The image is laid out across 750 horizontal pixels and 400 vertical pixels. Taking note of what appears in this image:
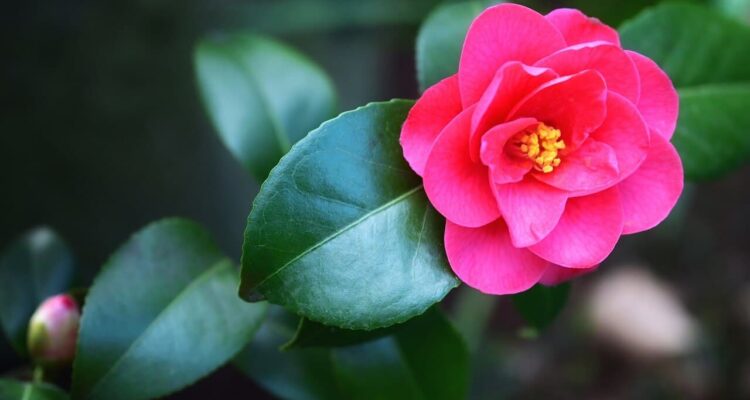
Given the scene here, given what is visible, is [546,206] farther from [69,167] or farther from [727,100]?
[69,167]

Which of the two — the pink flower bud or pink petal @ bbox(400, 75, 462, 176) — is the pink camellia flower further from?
the pink flower bud

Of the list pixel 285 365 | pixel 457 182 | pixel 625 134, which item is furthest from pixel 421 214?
pixel 285 365

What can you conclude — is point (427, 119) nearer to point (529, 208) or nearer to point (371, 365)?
point (529, 208)

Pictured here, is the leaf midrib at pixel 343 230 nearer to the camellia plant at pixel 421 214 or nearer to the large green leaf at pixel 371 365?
the camellia plant at pixel 421 214

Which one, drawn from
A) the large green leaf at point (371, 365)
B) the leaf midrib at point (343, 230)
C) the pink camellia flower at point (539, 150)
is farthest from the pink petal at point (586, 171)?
the large green leaf at point (371, 365)

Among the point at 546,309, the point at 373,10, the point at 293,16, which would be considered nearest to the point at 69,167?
the point at 293,16
